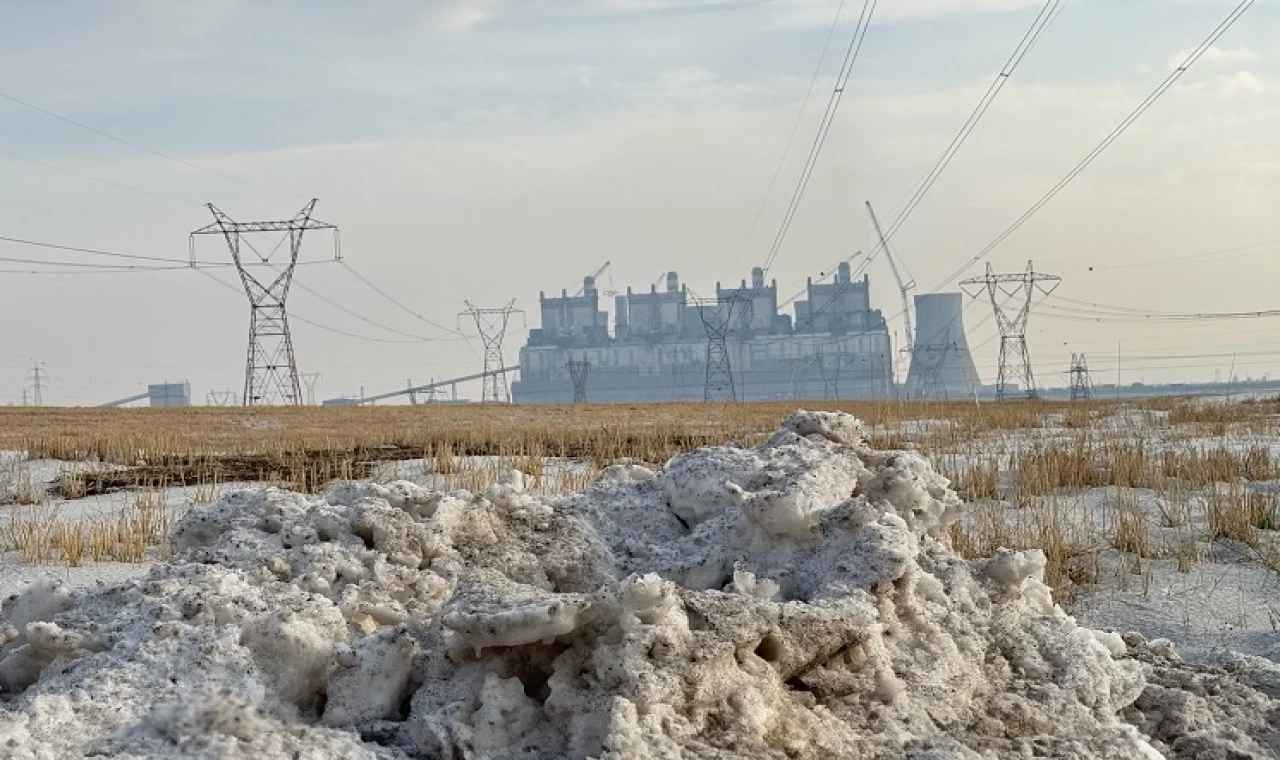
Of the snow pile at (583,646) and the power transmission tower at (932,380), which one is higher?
the power transmission tower at (932,380)

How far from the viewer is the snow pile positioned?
2.69 m

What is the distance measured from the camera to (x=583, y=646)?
288 cm

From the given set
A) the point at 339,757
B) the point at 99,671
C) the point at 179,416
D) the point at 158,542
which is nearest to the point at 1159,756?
the point at 339,757

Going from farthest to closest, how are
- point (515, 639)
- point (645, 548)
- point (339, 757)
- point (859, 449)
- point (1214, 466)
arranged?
1. point (1214, 466)
2. point (859, 449)
3. point (645, 548)
4. point (515, 639)
5. point (339, 757)

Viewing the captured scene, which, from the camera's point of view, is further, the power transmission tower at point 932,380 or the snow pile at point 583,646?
the power transmission tower at point 932,380

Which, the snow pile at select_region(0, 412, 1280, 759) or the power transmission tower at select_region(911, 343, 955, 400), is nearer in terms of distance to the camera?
the snow pile at select_region(0, 412, 1280, 759)

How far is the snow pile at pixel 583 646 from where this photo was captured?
2686mm

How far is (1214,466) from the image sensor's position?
28.6 feet

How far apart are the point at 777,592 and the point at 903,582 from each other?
1.21 feet

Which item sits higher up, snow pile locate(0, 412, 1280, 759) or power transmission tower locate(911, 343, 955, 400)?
Result: power transmission tower locate(911, 343, 955, 400)

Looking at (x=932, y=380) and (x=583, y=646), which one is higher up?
(x=932, y=380)

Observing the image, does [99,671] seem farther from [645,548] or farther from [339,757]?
[645,548]

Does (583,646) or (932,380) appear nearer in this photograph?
(583,646)

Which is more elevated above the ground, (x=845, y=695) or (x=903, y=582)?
(x=903, y=582)
